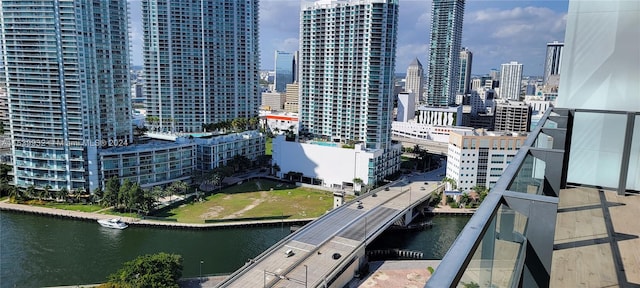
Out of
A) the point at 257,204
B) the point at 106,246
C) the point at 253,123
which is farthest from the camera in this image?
the point at 253,123

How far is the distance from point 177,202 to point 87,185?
3.50 metres

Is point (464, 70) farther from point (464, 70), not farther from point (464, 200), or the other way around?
point (464, 200)

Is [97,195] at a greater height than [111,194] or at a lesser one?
lesser

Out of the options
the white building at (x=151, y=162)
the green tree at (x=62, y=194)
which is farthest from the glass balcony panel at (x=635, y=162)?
the green tree at (x=62, y=194)

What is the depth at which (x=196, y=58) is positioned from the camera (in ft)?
76.7

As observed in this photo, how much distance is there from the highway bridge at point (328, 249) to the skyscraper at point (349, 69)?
17.2ft

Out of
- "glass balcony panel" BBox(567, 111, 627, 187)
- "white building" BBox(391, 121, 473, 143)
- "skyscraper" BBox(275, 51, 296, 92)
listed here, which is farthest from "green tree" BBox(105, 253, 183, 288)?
"skyscraper" BBox(275, 51, 296, 92)

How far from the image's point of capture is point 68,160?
52.1 feet

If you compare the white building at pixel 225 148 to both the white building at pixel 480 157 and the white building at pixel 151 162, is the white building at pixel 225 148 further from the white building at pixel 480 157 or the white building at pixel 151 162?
the white building at pixel 480 157

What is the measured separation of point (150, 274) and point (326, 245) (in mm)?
4210

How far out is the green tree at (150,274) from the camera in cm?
869

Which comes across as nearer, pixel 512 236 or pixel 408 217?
pixel 512 236

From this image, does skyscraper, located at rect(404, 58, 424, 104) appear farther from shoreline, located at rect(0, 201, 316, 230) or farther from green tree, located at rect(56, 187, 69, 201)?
green tree, located at rect(56, 187, 69, 201)

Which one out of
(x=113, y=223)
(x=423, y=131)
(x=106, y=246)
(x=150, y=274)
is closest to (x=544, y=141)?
(x=150, y=274)
